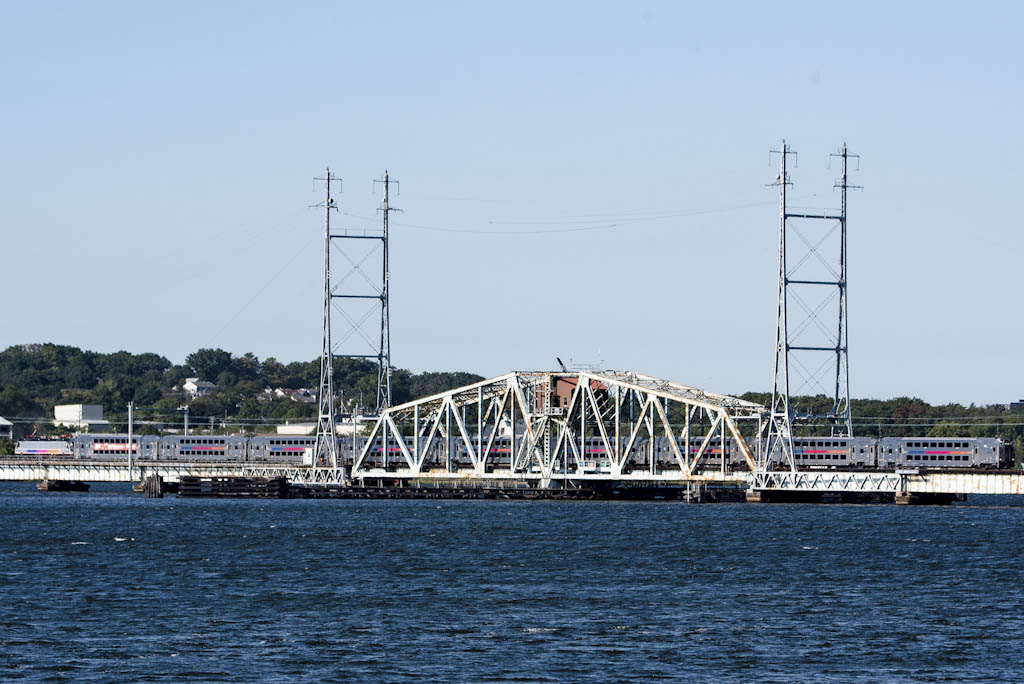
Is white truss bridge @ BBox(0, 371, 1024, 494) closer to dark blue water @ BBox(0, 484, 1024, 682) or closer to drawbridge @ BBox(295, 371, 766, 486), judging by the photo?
drawbridge @ BBox(295, 371, 766, 486)

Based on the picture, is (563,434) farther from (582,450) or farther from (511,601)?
(511,601)

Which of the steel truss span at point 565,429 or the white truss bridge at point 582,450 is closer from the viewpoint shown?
the white truss bridge at point 582,450

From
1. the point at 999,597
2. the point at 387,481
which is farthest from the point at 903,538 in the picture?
the point at 387,481

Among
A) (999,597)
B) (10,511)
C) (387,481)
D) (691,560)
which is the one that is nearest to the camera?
(999,597)

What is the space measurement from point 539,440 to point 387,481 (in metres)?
19.4

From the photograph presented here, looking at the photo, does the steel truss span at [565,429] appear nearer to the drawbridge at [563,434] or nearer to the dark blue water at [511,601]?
the drawbridge at [563,434]

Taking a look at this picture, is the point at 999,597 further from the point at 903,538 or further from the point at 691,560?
the point at 903,538

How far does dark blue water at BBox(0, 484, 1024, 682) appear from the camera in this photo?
5728cm

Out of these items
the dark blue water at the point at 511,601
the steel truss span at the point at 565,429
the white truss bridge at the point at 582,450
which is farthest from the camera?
the steel truss span at the point at 565,429

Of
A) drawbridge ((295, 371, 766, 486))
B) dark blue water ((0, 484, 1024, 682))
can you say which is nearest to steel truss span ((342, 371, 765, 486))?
drawbridge ((295, 371, 766, 486))

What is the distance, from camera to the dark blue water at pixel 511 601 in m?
57.3

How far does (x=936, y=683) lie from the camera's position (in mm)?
53969

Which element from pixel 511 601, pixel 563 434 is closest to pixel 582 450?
pixel 563 434

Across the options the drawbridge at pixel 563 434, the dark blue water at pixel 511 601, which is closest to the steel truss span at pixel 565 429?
the drawbridge at pixel 563 434
